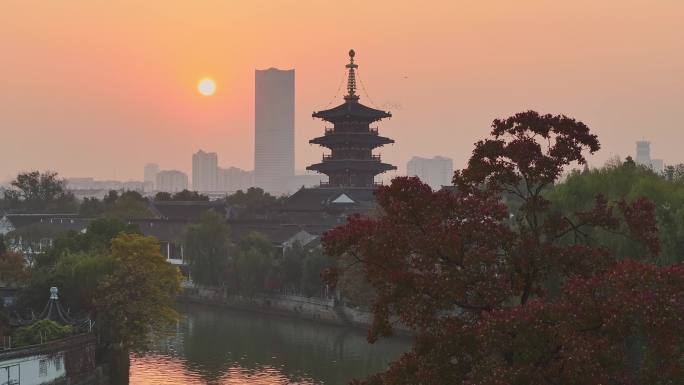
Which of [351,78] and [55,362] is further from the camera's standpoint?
[351,78]

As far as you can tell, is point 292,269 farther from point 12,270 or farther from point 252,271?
point 12,270

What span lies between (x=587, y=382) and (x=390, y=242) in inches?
108

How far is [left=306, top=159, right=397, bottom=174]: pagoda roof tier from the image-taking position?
69.4 meters

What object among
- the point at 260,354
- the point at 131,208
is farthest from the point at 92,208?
the point at 260,354

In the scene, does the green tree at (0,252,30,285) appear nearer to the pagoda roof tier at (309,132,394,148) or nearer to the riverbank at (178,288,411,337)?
the riverbank at (178,288,411,337)

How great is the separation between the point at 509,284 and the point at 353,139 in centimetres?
5996

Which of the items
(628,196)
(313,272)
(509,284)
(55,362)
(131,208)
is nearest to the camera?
(509,284)

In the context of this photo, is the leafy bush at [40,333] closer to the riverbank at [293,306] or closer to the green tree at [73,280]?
the green tree at [73,280]

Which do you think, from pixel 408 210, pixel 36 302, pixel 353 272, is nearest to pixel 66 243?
pixel 36 302

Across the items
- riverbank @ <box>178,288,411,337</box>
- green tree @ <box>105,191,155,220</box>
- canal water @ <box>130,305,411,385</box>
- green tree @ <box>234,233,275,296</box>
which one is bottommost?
canal water @ <box>130,305,411,385</box>

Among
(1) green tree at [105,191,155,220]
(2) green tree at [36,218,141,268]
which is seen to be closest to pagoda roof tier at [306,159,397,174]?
(1) green tree at [105,191,155,220]

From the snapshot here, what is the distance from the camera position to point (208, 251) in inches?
2084

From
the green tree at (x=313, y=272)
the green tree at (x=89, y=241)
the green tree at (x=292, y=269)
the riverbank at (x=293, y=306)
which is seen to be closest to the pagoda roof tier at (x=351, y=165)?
the riverbank at (x=293, y=306)

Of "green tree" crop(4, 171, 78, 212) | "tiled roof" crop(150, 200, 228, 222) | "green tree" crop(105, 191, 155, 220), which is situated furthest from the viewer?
"green tree" crop(4, 171, 78, 212)
